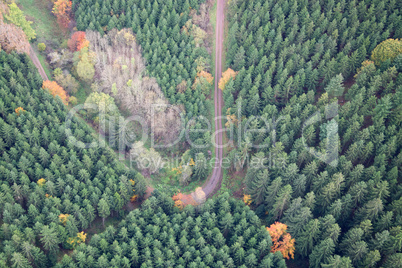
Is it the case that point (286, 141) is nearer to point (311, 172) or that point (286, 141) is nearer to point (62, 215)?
point (311, 172)

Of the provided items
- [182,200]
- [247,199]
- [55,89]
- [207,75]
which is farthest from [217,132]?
[55,89]

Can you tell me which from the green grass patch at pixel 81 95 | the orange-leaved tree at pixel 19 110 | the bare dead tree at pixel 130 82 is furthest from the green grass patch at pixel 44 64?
the orange-leaved tree at pixel 19 110

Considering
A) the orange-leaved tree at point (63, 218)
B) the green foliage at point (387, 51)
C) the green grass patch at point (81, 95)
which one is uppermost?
the green foliage at point (387, 51)

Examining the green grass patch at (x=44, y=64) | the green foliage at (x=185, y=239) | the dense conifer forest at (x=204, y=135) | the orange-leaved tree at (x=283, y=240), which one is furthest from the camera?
the green grass patch at (x=44, y=64)

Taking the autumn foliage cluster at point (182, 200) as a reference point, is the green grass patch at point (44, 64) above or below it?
above

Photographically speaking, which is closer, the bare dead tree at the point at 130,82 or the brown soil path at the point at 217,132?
the brown soil path at the point at 217,132

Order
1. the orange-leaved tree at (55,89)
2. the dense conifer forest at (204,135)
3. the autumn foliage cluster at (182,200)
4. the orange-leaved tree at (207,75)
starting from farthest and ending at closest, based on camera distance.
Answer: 1. the orange-leaved tree at (207,75)
2. the orange-leaved tree at (55,89)
3. the autumn foliage cluster at (182,200)
4. the dense conifer forest at (204,135)

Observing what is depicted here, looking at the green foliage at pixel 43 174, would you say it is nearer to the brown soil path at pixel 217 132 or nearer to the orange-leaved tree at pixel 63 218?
the orange-leaved tree at pixel 63 218
